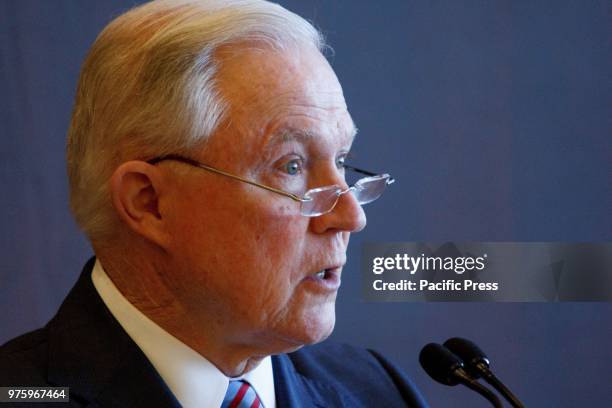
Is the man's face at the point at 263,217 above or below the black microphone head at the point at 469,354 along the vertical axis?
above

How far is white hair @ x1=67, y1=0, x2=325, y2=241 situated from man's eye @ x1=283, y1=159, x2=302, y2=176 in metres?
0.13

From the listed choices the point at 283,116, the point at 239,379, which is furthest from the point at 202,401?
the point at 283,116

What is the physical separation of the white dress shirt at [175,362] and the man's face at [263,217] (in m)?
0.07

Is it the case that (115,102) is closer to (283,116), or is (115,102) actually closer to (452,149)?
(283,116)

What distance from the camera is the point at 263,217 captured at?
4.92ft

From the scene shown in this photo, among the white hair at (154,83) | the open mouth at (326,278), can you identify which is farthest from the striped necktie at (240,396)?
the white hair at (154,83)

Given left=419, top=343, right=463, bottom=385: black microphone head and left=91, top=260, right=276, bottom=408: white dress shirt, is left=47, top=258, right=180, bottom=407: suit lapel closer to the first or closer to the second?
left=91, top=260, right=276, bottom=408: white dress shirt

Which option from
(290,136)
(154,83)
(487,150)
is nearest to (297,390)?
(290,136)

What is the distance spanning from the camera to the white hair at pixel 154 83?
1.51 metres

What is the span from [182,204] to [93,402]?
333 millimetres

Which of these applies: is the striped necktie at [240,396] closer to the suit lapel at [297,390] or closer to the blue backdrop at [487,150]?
the suit lapel at [297,390]

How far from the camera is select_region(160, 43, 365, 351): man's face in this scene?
1.51 metres

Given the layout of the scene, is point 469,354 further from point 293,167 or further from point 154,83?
point 154,83

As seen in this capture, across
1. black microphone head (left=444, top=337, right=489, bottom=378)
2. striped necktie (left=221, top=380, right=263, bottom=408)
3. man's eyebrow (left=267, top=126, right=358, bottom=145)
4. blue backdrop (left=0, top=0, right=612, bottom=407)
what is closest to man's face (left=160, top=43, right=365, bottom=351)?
man's eyebrow (left=267, top=126, right=358, bottom=145)
